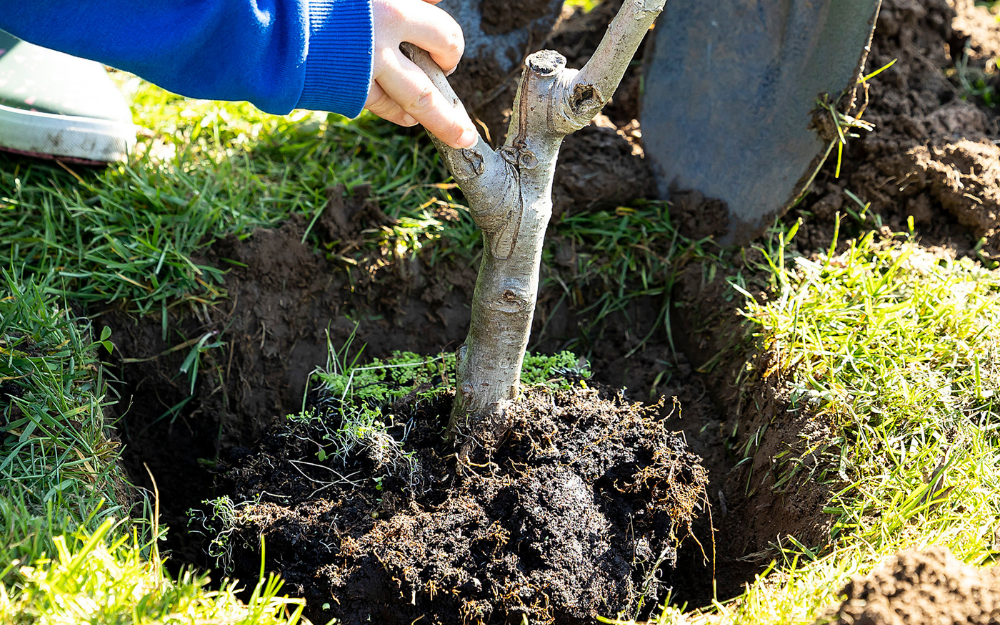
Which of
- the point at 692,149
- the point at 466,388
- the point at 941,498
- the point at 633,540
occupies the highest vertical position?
the point at 692,149

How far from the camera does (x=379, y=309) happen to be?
2307 mm

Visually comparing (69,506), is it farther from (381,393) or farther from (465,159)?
(465,159)

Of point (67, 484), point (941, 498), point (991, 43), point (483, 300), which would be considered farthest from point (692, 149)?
point (67, 484)

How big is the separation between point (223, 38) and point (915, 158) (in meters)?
2.09

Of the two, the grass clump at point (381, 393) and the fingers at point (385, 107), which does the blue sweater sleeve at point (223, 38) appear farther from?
the grass clump at point (381, 393)

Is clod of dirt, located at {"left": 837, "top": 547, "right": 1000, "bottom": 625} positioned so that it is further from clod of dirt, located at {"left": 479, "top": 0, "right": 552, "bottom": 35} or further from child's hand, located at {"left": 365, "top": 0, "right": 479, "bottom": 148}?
clod of dirt, located at {"left": 479, "top": 0, "right": 552, "bottom": 35}

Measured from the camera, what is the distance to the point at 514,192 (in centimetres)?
162

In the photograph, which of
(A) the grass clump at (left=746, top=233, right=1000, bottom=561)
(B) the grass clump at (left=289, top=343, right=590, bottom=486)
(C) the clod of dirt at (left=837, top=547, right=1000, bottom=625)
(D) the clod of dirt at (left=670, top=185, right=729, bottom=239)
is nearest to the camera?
(C) the clod of dirt at (left=837, top=547, right=1000, bottom=625)

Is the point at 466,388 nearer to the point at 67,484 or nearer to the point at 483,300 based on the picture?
the point at 483,300

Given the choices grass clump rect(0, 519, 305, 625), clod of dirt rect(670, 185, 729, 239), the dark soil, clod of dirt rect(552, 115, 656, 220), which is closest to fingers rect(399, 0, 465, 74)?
the dark soil

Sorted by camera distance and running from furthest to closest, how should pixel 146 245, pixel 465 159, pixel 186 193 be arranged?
pixel 186 193 < pixel 146 245 < pixel 465 159

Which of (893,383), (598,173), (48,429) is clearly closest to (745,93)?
(598,173)

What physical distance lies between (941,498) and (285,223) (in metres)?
1.88

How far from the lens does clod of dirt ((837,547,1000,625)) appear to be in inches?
48.9
